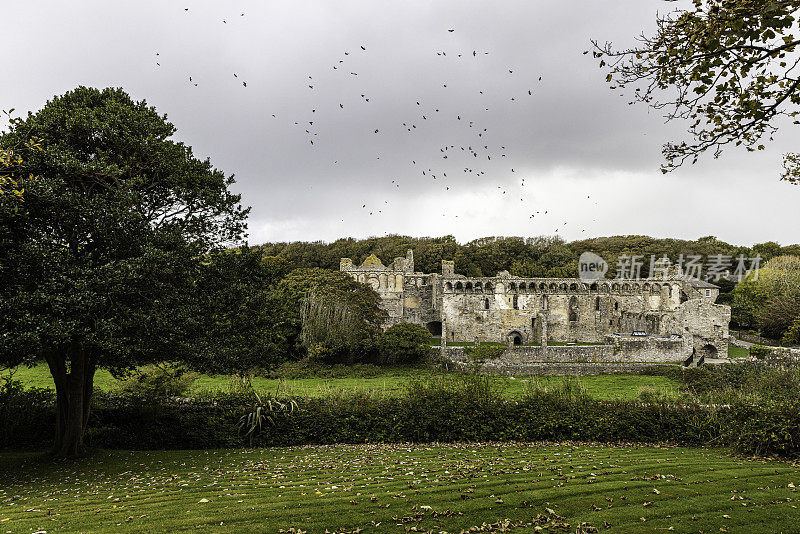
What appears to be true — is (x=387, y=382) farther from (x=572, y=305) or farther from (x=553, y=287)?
(x=572, y=305)

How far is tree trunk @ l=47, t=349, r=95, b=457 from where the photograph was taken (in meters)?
10.7

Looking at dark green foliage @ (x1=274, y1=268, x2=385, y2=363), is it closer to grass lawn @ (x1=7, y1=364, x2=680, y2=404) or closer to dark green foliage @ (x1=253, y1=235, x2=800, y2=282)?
grass lawn @ (x1=7, y1=364, x2=680, y2=404)

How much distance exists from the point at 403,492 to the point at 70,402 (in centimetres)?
882

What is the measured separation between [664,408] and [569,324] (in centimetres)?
3522

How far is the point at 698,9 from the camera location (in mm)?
6344

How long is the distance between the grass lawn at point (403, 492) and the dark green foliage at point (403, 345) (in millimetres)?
21584

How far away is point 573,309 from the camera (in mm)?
46594

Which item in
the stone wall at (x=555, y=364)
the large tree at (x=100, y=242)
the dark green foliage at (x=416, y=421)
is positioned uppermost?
the large tree at (x=100, y=242)

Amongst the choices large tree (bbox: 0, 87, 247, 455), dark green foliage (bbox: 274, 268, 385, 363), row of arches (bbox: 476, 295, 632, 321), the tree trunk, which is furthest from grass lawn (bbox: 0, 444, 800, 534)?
row of arches (bbox: 476, 295, 632, 321)

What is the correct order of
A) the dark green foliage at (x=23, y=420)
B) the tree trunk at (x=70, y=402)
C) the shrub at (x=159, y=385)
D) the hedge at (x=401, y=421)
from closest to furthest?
the tree trunk at (x=70, y=402) < the dark green foliage at (x=23, y=420) < the hedge at (x=401, y=421) < the shrub at (x=159, y=385)

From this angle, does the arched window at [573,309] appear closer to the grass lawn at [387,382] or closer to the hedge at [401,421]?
the grass lawn at [387,382]

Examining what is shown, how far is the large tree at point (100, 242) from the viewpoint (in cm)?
879

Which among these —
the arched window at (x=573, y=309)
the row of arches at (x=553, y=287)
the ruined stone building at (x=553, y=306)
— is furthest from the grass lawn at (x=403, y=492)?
the arched window at (x=573, y=309)

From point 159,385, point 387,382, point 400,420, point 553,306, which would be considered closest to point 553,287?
point 553,306
